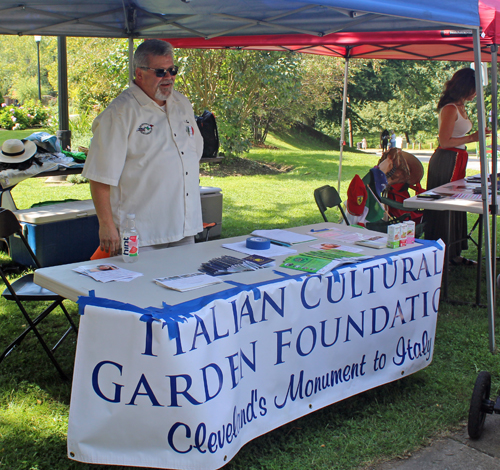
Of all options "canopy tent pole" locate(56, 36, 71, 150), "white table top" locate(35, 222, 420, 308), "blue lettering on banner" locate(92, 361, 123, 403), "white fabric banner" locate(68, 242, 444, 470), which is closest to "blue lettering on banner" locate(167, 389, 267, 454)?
"white fabric banner" locate(68, 242, 444, 470)

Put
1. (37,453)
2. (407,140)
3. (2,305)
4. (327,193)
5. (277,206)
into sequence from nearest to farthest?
(37,453), (2,305), (327,193), (277,206), (407,140)

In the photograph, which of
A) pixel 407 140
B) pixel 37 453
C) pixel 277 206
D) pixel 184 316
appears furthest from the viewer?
Result: pixel 407 140

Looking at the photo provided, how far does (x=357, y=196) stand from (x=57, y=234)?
2.73 m

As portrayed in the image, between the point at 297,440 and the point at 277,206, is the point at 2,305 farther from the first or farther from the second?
the point at 277,206

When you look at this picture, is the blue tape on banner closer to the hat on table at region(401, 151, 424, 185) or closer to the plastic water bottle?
the plastic water bottle

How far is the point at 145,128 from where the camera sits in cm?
284

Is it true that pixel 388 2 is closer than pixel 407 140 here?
Yes

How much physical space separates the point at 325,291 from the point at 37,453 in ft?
4.84

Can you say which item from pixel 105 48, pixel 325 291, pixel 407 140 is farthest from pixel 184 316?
pixel 407 140

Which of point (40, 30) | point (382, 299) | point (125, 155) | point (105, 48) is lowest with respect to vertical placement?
point (382, 299)

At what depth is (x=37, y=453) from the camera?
239 cm

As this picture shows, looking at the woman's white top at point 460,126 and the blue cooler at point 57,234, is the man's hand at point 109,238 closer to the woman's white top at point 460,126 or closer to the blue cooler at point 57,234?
the blue cooler at point 57,234

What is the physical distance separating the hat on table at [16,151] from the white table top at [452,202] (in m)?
3.26

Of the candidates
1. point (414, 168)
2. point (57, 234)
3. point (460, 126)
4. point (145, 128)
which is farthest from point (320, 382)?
point (414, 168)
